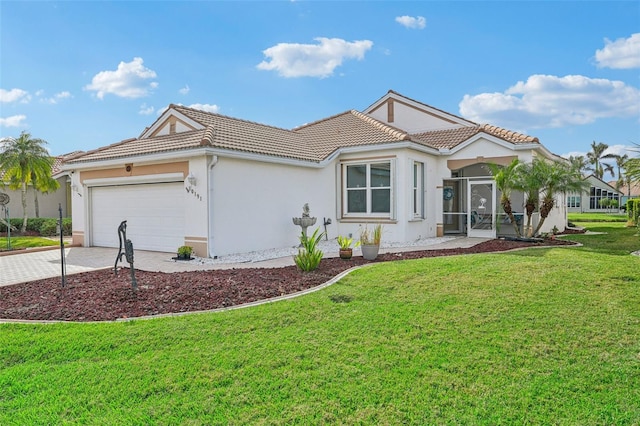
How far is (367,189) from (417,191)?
6.79 ft

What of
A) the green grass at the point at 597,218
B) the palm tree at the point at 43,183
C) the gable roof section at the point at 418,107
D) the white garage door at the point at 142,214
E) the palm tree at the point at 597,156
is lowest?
the green grass at the point at 597,218

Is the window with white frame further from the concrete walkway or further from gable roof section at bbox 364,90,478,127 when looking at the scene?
gable roof section at bbox 364,90,478,127

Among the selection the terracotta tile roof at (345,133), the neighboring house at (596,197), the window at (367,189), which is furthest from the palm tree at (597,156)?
the window at (367,189)

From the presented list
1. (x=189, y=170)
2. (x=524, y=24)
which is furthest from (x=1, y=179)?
(x=524, y=24)

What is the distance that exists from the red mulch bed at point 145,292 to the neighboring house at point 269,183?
3.74 m

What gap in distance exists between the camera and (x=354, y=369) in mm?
4609

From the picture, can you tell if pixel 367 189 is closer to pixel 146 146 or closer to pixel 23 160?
pixel 146 146

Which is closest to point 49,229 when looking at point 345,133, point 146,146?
point 146,146

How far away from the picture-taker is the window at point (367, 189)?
54.4 feet

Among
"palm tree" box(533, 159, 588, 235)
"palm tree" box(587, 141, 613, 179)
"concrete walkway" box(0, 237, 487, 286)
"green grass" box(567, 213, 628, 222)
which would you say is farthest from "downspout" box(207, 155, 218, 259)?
"palm tree" box(587, 141, 613, 179)

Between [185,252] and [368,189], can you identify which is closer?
[185,252]

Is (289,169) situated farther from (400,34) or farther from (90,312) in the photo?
(90,312)

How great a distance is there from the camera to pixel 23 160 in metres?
24.9

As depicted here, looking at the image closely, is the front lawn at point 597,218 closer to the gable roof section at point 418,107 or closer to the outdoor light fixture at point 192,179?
the gable roof section at point 418,107
